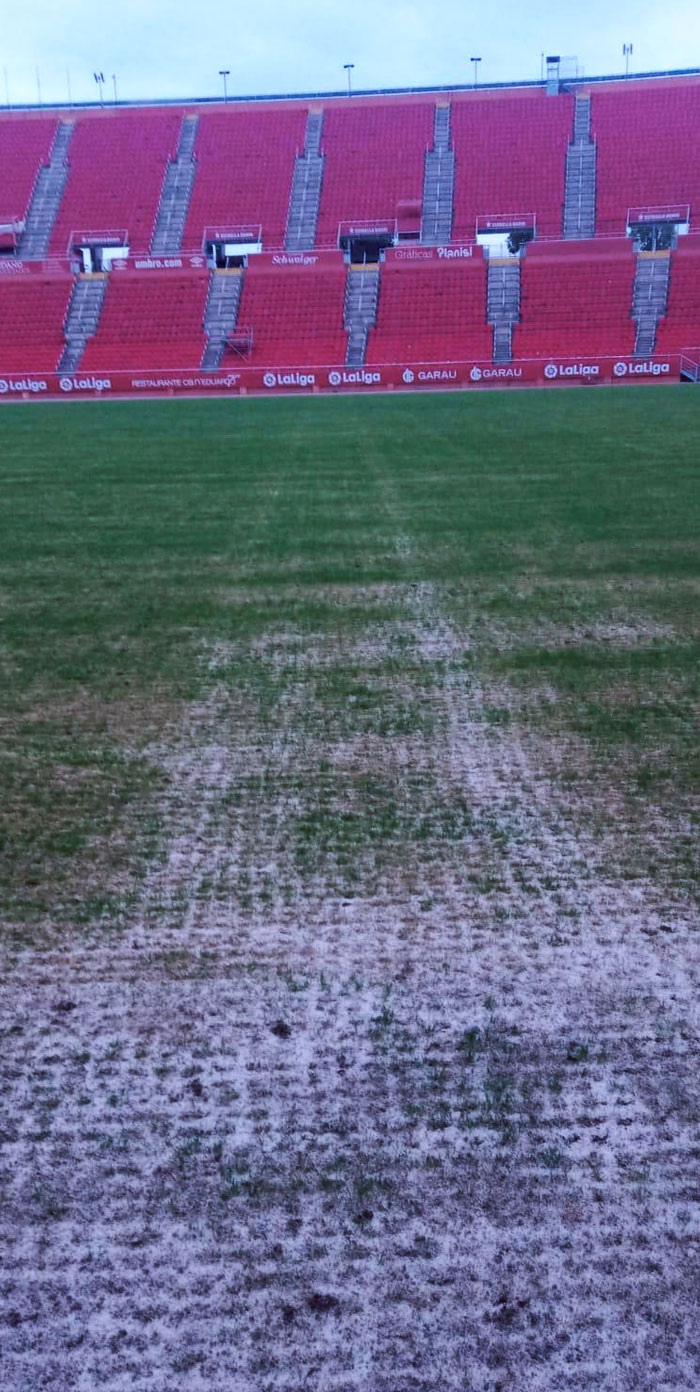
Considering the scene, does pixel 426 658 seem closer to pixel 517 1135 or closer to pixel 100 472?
pixel 517 1135

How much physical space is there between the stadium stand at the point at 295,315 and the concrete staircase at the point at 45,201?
9.29 metres

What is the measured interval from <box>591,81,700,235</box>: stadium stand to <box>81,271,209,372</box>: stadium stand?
1612cm

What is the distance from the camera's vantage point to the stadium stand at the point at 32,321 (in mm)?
36562

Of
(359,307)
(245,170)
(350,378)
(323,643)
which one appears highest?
(245,170)

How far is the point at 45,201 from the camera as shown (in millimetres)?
44375

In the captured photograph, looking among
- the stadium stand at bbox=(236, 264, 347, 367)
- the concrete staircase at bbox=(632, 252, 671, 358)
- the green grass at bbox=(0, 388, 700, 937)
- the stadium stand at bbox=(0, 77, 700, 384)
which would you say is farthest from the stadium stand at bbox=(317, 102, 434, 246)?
the green grass at bbox=(0, 388, 700, 937)

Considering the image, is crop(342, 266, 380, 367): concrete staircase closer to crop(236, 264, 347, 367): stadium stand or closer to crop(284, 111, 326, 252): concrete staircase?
crop(236, 264, 347, 367): stadium stand

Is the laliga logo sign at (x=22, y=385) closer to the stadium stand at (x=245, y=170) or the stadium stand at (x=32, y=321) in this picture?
the stadium stand at (x=32, y=321)

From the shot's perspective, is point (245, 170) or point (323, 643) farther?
point (245, 170)

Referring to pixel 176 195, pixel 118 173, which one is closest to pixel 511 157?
pixel 176 195

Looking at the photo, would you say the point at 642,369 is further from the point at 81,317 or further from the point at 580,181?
the point at 81,317

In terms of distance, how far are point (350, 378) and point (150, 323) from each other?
351 inches

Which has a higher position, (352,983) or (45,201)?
(45,201)

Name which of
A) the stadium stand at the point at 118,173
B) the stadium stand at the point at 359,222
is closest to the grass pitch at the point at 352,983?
the stadium stand at the point at 359,222
